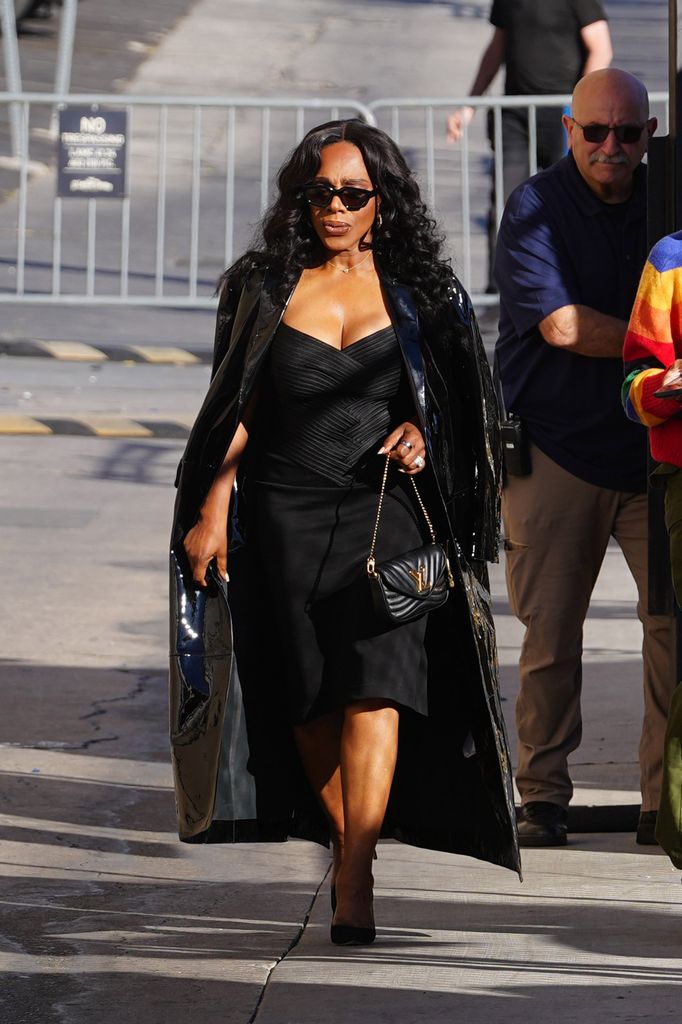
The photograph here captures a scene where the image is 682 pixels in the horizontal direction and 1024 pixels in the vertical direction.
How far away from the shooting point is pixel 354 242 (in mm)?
4547

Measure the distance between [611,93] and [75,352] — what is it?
712 cm

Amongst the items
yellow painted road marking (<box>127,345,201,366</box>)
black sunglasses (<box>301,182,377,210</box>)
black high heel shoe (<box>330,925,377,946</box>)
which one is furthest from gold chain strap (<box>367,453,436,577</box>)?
yellow painted road marking (<box>127,345,201,366</box>)

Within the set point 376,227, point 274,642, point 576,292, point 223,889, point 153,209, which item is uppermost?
point 153,209

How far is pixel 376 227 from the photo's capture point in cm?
460

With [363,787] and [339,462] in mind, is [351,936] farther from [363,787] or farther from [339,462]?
[339,462]

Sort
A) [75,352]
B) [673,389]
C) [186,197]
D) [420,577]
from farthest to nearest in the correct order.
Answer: [186,197], [75,352], [420,577], [673,389]

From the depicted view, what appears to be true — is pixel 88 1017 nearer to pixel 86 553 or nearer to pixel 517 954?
pixel 517 954

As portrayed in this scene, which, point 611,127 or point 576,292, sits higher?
point 611,127

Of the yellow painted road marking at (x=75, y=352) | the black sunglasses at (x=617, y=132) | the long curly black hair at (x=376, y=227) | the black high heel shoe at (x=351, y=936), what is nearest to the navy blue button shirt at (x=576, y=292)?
the black sunglasses at (x=617, y=132)

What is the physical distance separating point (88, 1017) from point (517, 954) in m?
0.96

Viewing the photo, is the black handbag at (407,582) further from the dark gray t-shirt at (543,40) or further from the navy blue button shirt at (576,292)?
the dark gray t-shirt at (543,40)

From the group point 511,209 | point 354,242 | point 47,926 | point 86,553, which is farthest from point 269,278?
point 86,553

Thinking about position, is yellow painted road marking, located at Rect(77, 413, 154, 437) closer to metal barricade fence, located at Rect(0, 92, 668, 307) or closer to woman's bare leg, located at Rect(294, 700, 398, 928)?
metal barricade fence, located at Rect(0, 92, 668, 307)

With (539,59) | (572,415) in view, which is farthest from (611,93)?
(539,59)
